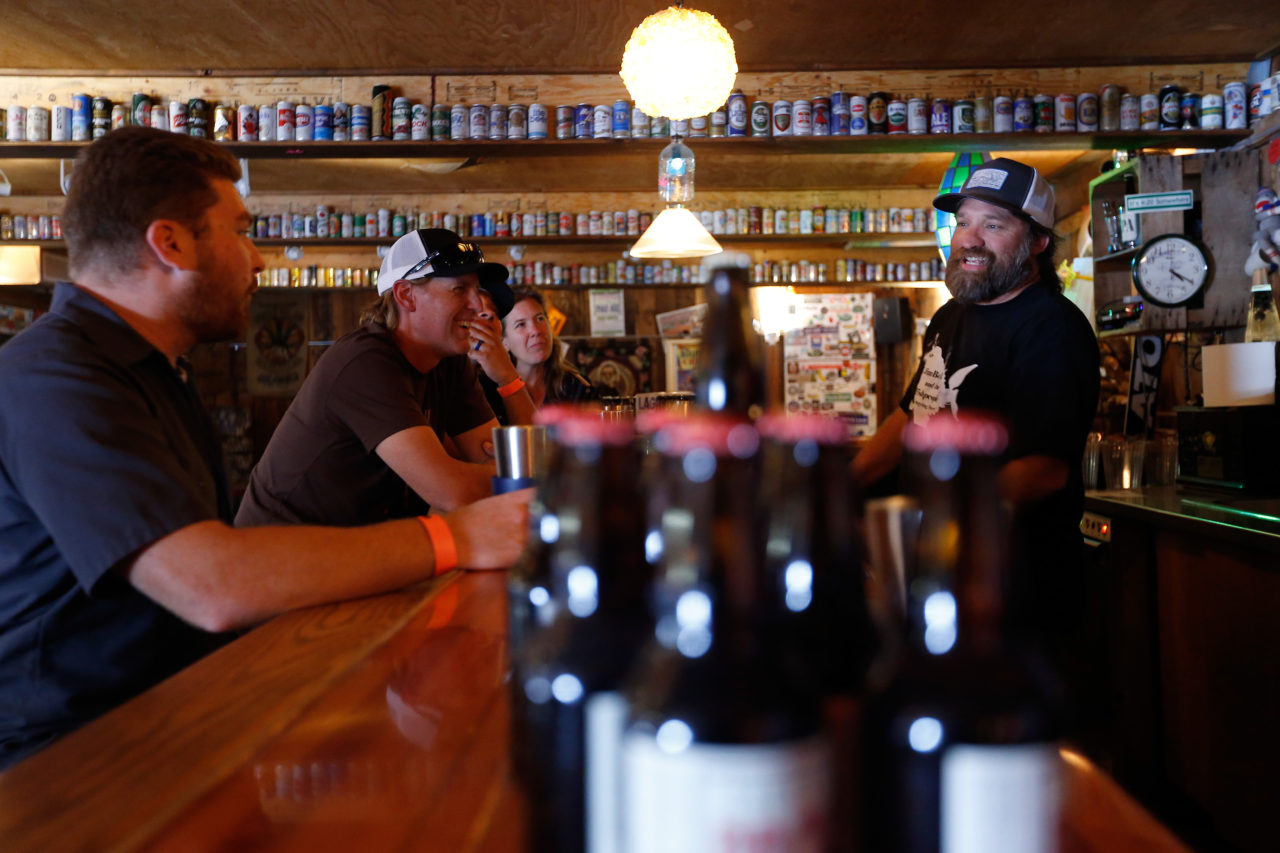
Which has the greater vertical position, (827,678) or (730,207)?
(730,207)

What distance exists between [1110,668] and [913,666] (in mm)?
3079

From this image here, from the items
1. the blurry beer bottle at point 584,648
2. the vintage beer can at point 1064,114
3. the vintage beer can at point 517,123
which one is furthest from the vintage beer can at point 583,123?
the blurry beer bottle at point 584,648

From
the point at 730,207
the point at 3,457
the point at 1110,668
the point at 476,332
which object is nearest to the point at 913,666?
the point at 3,457

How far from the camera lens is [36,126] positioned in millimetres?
4211

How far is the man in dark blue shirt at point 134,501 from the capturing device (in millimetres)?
1160

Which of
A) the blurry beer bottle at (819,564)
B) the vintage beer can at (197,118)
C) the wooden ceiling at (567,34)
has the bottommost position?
the blurry beer bottle at (819,564)

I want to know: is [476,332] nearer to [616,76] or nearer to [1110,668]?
[616,76]

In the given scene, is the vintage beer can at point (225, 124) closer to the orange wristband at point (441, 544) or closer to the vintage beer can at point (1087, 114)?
the orange wristband at point (441, 544)

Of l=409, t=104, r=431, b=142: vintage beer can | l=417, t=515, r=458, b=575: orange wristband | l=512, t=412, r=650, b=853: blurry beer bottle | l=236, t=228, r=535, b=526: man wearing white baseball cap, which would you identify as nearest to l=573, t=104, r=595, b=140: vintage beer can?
l=409, t=104, r=431, b=142: vintage beer can

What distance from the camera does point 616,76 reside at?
4.38 metres

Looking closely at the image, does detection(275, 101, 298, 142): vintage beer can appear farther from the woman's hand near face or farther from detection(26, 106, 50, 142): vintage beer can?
the woman's hand near face

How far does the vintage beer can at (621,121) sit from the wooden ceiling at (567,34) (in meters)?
0.26

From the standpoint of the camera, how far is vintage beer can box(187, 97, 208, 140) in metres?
4.23

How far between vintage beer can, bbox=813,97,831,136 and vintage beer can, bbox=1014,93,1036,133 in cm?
88
